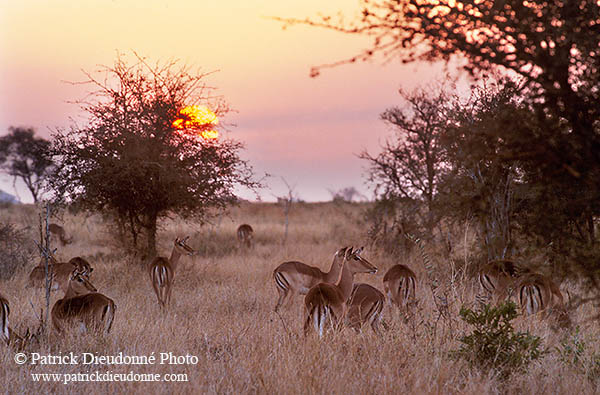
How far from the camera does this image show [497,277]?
392 inches

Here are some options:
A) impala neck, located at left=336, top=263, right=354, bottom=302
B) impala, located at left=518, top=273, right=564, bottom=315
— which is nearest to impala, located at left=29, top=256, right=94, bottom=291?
impala neck, located at left=336, top=263, right=354, bottom=302

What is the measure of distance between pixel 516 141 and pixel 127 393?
395 cm

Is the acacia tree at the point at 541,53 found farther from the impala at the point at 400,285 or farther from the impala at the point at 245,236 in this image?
the impala at the point at 245,236

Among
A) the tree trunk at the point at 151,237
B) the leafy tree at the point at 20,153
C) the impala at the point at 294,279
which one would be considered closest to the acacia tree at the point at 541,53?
the impala at the point at 294,279

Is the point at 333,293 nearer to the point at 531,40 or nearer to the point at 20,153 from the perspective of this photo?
the point at 531,40

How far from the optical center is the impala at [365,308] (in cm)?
813

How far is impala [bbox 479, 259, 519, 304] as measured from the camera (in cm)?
980

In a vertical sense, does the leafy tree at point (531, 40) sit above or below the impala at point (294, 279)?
above

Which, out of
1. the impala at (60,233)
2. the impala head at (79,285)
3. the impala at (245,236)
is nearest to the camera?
the impala head at (79,285)

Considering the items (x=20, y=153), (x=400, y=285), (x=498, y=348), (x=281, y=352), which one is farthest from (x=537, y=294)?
(x=20, y=153)

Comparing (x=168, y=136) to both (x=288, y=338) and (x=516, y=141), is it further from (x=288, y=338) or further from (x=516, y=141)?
(x=516, y=141)

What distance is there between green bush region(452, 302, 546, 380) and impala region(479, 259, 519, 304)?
330 centimetres

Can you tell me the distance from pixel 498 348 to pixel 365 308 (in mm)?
2335

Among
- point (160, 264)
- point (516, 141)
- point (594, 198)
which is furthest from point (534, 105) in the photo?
point (160, 264)
